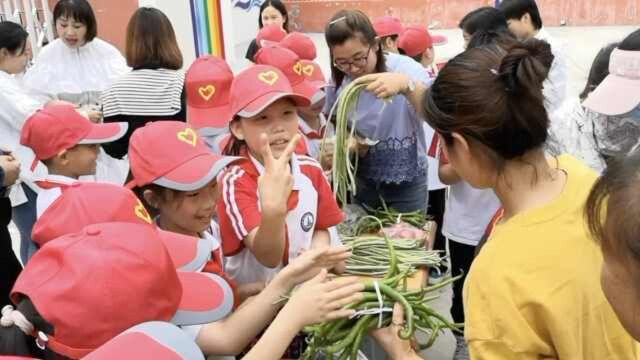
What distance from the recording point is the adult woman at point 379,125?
2.87m

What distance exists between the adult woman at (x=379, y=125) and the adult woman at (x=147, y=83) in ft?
2.94

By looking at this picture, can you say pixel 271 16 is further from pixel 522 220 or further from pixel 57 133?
pixel 522 220

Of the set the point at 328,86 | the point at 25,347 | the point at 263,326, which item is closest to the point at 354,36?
the point at 328,86

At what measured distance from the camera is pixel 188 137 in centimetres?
206

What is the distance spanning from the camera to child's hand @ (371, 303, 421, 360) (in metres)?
1.60

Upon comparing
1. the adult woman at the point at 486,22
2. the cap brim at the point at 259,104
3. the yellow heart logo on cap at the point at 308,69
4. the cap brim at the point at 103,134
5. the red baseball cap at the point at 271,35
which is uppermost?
the adult woman at the point at 486,22

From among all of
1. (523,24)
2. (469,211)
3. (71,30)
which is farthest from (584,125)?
(71,30)

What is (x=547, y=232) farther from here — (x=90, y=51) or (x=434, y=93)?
(x=90, y=51)

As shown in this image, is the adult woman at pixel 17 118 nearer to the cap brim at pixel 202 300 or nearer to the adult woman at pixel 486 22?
the cap brim at pixel 202 300

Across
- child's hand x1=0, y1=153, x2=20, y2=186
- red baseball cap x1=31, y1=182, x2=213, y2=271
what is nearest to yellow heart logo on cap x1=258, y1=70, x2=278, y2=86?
red baseball cap x1=31, y1=182, x2=213, y2=271

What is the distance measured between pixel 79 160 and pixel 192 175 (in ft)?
3.18

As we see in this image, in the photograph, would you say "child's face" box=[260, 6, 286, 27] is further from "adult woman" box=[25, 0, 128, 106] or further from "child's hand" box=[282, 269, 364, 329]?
"child's hand" box=[282, 269, 364, 329]

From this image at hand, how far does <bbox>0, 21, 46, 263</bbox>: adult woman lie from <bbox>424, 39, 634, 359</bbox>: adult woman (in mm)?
2357

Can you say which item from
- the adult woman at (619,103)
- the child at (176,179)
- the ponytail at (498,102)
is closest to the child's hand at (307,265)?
the child at (176,179)
